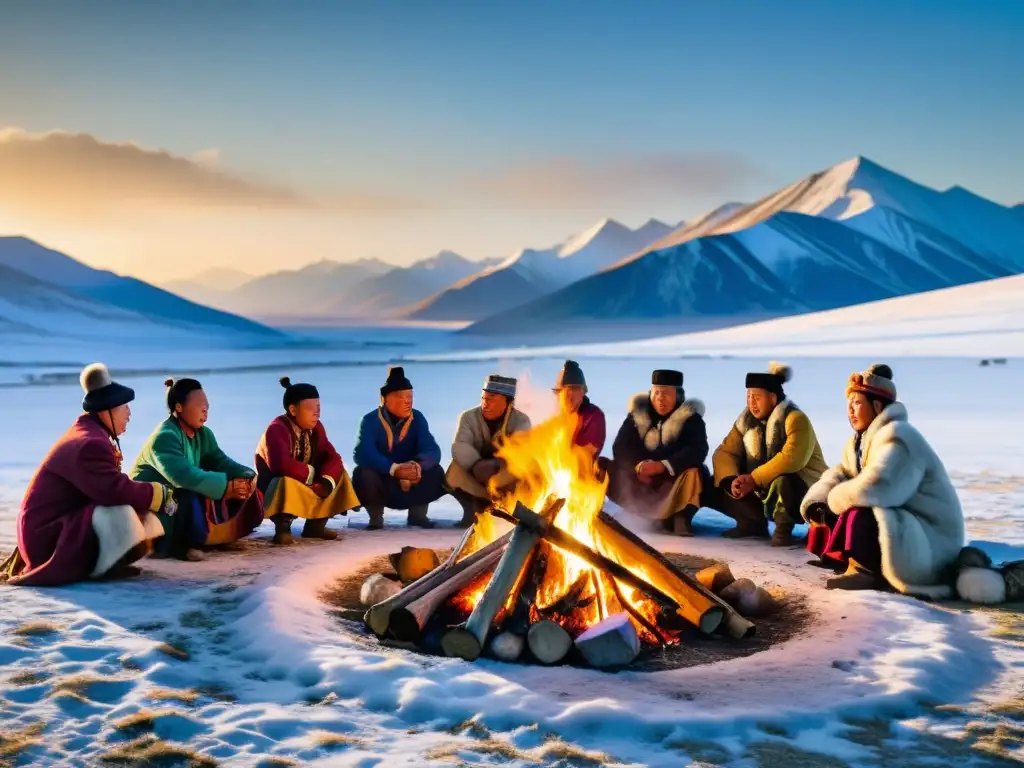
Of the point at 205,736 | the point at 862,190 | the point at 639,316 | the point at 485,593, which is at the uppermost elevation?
the point at 862,190

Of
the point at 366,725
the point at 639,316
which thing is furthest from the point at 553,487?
the point at 639,316

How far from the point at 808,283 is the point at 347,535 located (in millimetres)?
147434

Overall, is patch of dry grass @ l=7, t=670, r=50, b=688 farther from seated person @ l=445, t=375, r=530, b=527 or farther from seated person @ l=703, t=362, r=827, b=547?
seated person @ l=703, t=362, r=827, b=547

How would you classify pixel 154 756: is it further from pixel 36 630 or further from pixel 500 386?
pixel 500 386

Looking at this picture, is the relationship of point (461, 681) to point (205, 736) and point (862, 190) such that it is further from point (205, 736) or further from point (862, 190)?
point (862, 190)

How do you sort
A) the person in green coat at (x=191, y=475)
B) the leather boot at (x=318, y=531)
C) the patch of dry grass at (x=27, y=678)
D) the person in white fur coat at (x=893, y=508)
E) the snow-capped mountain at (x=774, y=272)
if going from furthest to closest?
1. the snow-capped mountain at (x=774, y=272)
2. the leather boot at (x=318, y=531)
3. the person in green coat at (x=191, y=475)
4. the person in white fur coat at (x=893, y=508)
5. the patch of dry grass at (x=27, y=678)

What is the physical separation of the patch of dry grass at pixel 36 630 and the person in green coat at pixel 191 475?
1.68m

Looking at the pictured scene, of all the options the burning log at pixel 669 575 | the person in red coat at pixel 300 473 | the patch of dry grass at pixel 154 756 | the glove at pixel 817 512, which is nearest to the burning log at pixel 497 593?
the burning log at pixel 669 575

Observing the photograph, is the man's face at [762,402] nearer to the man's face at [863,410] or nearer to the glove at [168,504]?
the man's face at [863,410]

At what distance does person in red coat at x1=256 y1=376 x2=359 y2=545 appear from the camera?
739cm

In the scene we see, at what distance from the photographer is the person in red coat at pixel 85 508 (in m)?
5.91

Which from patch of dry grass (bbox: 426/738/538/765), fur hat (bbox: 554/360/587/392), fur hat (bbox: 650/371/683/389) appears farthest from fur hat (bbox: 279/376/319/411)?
patch of dry grass (bbox: 426/738/538/765)

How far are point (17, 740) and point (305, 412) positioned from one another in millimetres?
3832

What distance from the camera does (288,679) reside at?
4562mm
